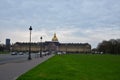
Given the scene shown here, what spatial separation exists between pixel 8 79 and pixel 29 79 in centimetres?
120

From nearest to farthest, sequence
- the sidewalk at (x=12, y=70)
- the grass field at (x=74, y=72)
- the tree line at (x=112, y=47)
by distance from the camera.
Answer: the grass field at (x=74, y=72)
the sidewalk at (x=12, y=70)
the tree line at (x=112, y=47)

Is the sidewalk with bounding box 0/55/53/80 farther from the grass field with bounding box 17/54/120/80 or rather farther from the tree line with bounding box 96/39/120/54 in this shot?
the tree line with bounding box 96/39/120/54

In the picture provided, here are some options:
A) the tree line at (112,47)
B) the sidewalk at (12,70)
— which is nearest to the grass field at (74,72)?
the sidewalk at (12,70)

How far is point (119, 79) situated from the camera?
52.0 ft

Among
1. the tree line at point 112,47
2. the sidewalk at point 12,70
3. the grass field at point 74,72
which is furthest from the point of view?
the tree line at point 112,47

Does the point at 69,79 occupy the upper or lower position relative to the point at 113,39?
lower

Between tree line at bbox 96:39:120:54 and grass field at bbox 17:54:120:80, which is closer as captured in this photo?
grass field at bbox 17:54:120:80

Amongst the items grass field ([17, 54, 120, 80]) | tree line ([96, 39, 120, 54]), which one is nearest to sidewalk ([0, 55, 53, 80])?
grass field ([17, 54, 120, 80])

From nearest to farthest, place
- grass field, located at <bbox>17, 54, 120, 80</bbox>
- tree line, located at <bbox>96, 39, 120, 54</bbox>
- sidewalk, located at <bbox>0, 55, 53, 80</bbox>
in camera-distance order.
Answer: grass field, located at <bbox>17, 54, 120, 80</bbox> → sidewalk, located at <bbox>0, 55, 53, 80</bbox> → tree line, located at <bbox>96, 39, 120, 54</bbox>

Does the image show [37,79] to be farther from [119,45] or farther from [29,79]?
[119,45]

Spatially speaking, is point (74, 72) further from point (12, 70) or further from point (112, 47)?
point (112, 47)

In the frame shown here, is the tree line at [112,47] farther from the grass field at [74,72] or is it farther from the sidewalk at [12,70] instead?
the sidewalk at [12,70]

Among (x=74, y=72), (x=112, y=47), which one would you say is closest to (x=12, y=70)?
(x=74, y=72)

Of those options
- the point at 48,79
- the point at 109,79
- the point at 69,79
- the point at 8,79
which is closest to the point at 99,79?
the point at 109,79
